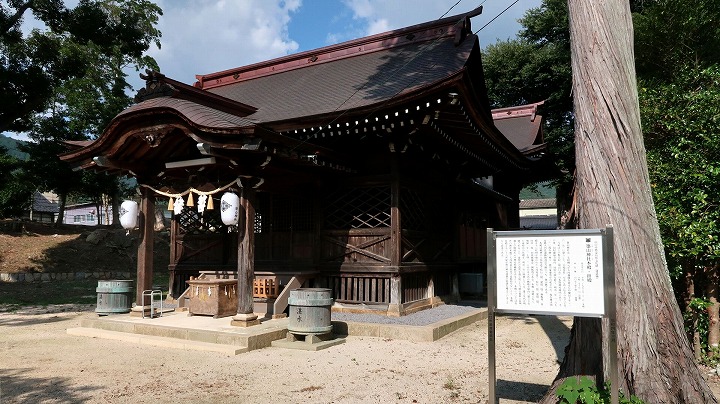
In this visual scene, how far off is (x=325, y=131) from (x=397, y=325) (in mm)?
3665

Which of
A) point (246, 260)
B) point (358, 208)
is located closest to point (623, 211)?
point (246, 260)

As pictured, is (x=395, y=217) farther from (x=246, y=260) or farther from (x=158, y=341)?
(x=158, y=341)

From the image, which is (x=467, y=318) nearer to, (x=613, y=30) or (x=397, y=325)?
(x=397, y=325)

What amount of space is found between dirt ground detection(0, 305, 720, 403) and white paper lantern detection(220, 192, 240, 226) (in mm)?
2213

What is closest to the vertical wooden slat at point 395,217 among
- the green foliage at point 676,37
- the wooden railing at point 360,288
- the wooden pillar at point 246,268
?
the wooden railing at point 360,288

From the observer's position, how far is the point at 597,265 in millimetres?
3680

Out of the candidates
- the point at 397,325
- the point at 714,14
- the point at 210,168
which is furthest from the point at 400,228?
the point at 714,14

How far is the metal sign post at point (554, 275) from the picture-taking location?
3.62 meters

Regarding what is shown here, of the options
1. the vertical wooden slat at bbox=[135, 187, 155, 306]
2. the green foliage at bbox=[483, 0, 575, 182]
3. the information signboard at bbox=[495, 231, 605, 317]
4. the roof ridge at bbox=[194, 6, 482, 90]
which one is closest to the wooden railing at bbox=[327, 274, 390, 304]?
the vertical wooden slat at bbox=[135, 187, 155, 306]

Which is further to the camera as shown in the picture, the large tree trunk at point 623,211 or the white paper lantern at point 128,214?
the white paper lantern at point 128,214

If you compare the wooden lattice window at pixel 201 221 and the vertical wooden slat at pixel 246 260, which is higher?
the wooden lattice window at pixel 201 221

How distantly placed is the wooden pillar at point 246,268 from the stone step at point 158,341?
0.73m

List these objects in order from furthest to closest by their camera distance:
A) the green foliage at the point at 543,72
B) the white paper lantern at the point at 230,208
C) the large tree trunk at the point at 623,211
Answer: the green foliage at the point at 543,72
the white paper lantern at the point at 230,208
the large tree trunk at the point at 623,211

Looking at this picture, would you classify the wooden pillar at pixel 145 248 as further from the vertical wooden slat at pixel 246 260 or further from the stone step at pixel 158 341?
the vertical wooden slat at pixel 246 260
